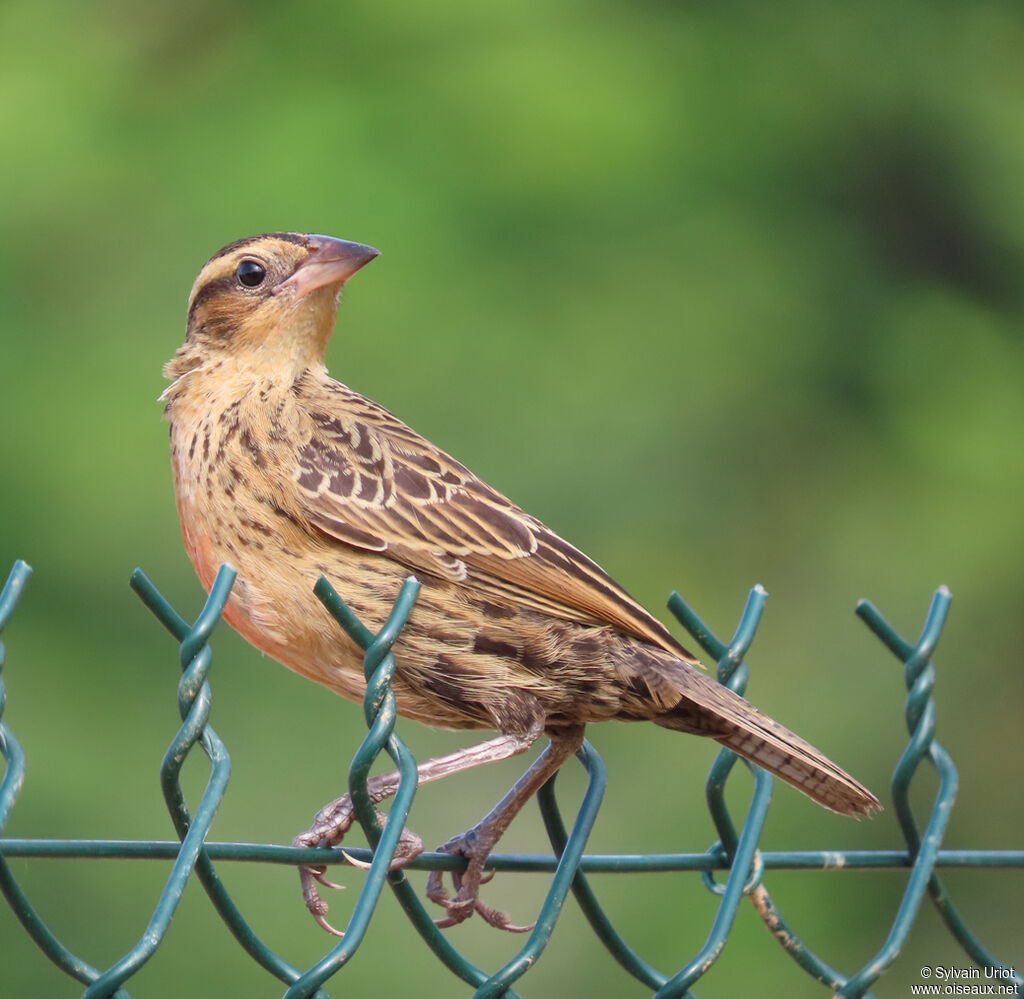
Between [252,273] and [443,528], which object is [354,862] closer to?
[443,528]

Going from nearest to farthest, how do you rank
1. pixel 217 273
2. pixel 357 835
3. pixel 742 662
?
pixel 742 662, pixel 217 273, pixel 357 835

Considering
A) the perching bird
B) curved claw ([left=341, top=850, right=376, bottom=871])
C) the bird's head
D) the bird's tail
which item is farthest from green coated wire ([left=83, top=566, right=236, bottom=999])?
the bird's head

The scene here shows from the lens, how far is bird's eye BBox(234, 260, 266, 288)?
393 centimetres

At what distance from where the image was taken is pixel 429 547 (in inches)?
124

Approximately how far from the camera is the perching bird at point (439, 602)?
2.92 metres

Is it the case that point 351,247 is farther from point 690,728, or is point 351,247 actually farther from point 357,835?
point 357,835

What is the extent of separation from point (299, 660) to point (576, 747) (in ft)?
2.27

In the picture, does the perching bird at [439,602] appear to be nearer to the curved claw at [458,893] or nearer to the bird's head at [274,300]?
the curved claw at [458,893]

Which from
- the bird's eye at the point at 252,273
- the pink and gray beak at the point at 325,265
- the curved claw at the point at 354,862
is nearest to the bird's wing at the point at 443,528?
the pink and gray beak at the point at 325,265

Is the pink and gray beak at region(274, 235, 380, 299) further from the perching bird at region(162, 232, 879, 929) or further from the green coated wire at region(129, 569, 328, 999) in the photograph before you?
the green coated wire at region(129, 569, 328, 999)

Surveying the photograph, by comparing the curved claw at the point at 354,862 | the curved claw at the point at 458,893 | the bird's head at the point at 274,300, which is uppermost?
the bird's head at the point at 274,300

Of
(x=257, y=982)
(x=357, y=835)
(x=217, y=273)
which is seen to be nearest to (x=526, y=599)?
(x=217, y=273)

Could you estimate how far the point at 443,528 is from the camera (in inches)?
127

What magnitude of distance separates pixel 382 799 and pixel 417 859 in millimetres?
186
